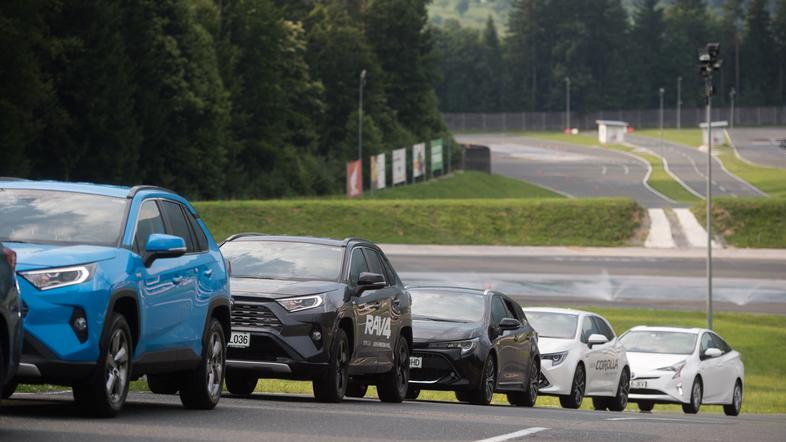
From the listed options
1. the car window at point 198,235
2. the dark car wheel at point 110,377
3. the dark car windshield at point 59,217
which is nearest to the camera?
the dark car wheel at point 110,377

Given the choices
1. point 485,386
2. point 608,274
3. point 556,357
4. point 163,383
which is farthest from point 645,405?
point 608,274

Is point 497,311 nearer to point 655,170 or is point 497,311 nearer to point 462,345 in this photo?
point 462,345

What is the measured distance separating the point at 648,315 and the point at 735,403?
12.6 m

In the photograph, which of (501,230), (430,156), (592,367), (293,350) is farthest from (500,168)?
(293,350)

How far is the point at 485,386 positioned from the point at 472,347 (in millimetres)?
588

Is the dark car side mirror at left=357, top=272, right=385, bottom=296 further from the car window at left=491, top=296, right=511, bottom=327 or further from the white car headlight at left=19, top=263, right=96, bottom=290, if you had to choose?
the white car headlight at left=19, top=263, right=96, bottom=290

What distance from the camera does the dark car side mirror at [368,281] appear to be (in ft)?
52.6

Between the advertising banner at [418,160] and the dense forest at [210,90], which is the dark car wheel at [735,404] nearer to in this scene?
the dense forest at [210,90]

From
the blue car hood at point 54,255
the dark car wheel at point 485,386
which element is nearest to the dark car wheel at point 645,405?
the dark car wheel at point 485,386

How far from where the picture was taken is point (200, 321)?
12.9m

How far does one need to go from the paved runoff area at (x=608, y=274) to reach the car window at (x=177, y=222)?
24457 millimetres

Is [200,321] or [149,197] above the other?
[149,197]

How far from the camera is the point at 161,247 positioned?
453 inches

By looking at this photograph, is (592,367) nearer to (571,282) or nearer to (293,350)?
(293,350)
